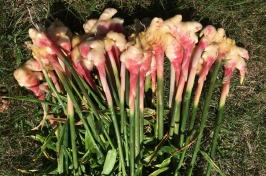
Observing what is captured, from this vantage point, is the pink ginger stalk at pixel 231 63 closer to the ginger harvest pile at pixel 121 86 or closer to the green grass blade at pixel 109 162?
the ginger harvest pile at pixel 121 86

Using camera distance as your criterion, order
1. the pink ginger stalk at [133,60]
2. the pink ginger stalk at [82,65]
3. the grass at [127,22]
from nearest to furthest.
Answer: the pink ginger stalk at [133,60]
the pink ginger stalk at [82,65]
the grass at [127,22]

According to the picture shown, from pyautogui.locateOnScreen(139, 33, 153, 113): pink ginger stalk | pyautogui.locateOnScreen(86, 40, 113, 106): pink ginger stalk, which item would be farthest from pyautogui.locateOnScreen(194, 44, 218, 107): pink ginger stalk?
pyautogui.locateOnScreen(86, 40, 113, 106): pink ginger stalk

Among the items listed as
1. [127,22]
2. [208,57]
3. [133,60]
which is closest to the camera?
[133,60]

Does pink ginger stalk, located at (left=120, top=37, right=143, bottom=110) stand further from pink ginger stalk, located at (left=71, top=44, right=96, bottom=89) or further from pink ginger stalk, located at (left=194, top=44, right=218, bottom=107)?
pink ginger stalk, located at (left=194, top=44, right=218, bottom=107)

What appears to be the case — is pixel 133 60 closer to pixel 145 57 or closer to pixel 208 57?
pixel 145 57

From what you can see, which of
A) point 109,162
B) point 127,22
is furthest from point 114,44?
point 109,162

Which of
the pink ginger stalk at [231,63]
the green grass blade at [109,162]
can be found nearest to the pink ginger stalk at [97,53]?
the green grass blade at [109,162]
